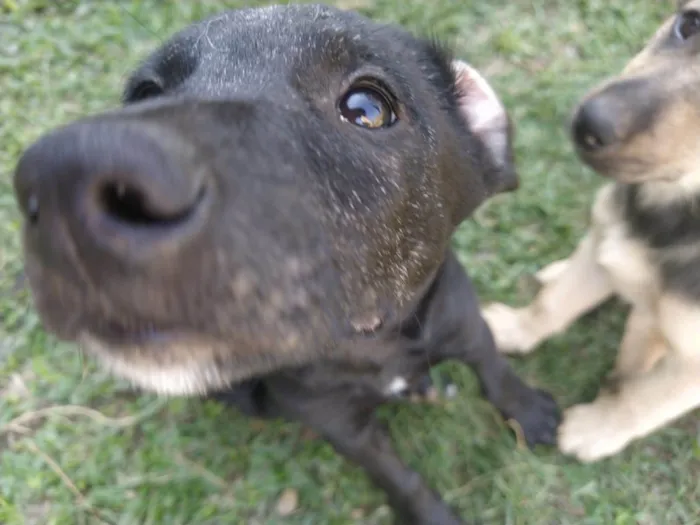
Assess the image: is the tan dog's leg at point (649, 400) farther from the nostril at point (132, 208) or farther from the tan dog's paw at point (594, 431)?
the nostril at point (132, 208)

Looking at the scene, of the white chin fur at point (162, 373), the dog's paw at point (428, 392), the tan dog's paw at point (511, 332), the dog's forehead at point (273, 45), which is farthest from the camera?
the tan dog's paw at point (511, 332)

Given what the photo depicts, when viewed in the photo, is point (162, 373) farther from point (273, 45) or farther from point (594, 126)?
point (594, 126)

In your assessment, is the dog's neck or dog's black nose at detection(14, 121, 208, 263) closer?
dog's black nose at detection(14, 121, 208, 263)

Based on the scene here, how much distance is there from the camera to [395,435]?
8.54 feet

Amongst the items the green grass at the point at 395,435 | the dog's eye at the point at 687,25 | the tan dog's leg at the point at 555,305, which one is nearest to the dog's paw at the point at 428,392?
the green grass at the point at 395,435

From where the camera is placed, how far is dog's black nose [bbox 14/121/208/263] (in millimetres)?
866

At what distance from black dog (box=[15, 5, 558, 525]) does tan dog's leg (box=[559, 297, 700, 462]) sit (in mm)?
586

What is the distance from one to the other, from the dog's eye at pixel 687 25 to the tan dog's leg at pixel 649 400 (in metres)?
0.84

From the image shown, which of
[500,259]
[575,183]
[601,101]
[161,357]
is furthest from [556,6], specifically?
[161,357]

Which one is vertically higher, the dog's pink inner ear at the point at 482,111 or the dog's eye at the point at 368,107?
the dog's eye at the point at 368,107

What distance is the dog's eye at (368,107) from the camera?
4.86ft

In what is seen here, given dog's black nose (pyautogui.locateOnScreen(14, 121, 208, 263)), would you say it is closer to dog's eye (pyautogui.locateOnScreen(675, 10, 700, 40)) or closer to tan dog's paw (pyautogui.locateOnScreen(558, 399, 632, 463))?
dog's eye (pyautogui.locateOnScreen(675, 10, 700, 40))

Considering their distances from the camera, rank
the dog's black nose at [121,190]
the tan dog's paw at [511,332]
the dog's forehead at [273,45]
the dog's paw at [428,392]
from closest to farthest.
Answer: the dog's black nose at [121,190]
the dog's forehead at [273,45]
the dog's paw at [428,392]
the tan dog's paw at [511,332]

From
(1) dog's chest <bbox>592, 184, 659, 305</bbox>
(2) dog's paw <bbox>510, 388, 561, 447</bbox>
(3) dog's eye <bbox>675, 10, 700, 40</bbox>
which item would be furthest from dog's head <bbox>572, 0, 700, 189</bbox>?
(2) dog's paw <bbox>510, 388, 561, 447</bbox>
